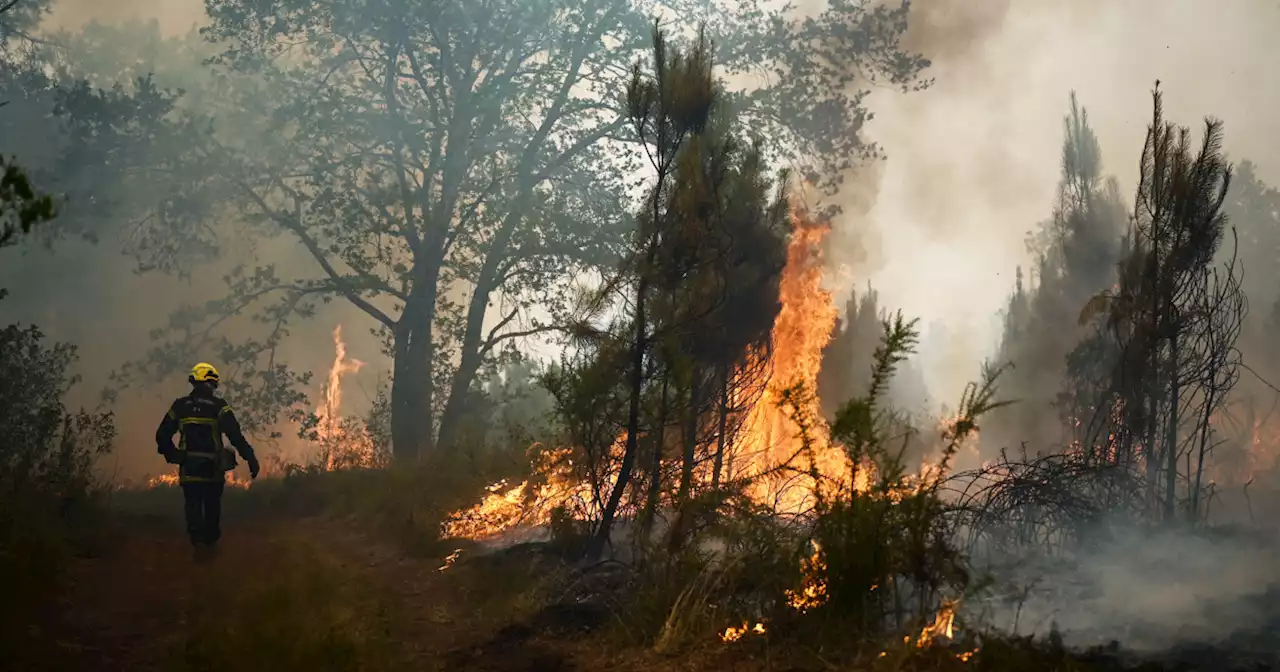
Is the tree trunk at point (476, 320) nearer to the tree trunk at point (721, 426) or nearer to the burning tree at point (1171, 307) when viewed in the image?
the tree trunk at point (721, 426)

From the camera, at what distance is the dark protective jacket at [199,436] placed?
356 inches

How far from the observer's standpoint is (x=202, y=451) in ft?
30.0

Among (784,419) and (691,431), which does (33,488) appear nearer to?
(691,431)

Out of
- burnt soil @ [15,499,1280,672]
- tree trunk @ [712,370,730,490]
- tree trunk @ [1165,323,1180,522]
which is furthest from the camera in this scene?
tree trunk @ [1165,323,1180,522]

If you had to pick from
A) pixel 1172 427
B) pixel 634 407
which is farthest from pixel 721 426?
pixel 1172 427

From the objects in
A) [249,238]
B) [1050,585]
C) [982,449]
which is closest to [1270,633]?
[1050,585]

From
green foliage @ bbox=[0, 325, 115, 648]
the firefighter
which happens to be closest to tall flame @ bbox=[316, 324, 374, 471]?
green foliage @ bbox=[0, 325, 115, 648]

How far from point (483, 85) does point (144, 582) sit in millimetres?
11753

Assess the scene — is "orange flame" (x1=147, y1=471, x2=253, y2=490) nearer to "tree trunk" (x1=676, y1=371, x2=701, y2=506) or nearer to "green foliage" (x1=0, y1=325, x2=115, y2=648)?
"green foliage" (x1=0, y1=325, x2=115, y2=648)

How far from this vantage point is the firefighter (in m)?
9.09

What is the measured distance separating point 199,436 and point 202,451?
164 millimetres

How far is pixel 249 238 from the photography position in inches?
716

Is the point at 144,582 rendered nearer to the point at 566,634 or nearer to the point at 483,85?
the point at 566,634

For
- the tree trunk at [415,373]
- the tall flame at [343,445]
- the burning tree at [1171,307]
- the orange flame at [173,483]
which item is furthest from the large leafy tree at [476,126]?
the burning tree at [1171,307]
